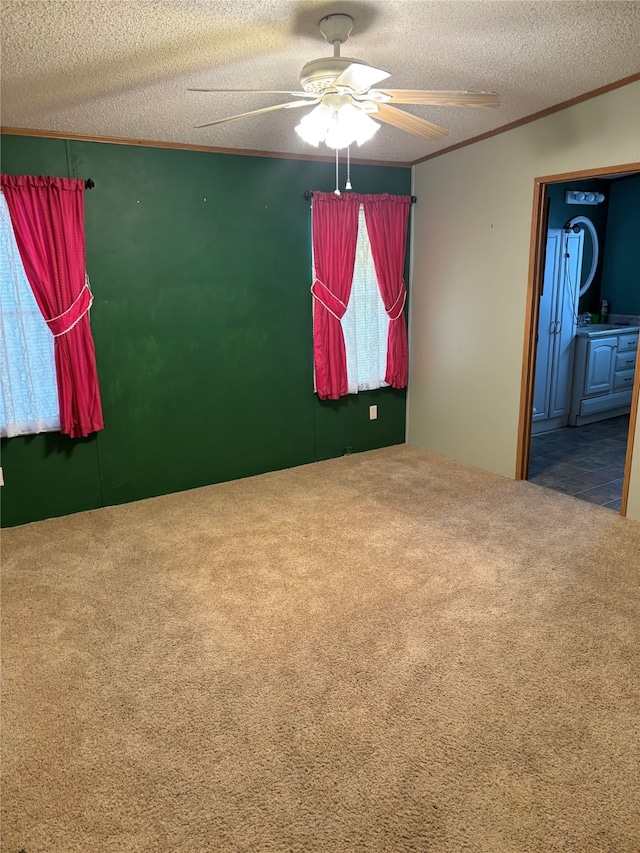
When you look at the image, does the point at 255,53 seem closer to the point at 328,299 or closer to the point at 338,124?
the point at 338,124

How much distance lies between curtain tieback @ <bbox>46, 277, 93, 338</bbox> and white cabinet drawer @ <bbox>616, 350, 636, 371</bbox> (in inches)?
192

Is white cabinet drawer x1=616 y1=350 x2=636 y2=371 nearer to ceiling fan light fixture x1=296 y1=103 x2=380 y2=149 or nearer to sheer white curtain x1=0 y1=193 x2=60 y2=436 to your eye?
ceiling fan light fixture x1=296 y1=103 x2=380 y2=149

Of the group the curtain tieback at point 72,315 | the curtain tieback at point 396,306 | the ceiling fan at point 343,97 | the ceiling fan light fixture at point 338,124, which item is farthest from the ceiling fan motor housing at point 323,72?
the curtain tieback at point 396,306

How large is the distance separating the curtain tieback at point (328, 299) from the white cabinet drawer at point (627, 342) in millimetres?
2997

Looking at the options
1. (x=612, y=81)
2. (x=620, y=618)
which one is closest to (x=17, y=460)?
(x=620, y=618)

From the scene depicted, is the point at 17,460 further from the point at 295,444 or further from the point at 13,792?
the point at 13,792

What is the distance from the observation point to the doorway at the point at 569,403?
12.9 feet

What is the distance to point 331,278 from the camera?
15.0ft

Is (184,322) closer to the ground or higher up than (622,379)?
higher up

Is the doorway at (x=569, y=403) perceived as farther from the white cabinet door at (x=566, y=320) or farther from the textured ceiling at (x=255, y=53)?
the textured ceiling at (x=255, y=53)

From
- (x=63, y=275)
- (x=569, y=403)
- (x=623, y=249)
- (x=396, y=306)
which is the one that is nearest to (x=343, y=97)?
(x=63, y=275)

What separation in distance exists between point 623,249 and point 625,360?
1215 millimetres

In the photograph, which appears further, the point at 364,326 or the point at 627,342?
the point at 627,342

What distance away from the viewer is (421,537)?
3459mm
